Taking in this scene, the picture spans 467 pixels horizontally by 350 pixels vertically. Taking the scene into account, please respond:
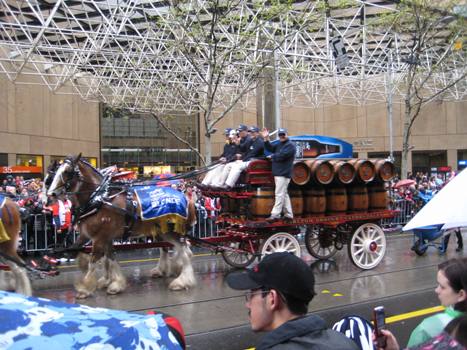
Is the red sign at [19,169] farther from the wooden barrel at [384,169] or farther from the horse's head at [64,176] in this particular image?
the wooden barrel at [384,169]

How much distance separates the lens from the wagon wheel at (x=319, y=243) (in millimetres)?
10828

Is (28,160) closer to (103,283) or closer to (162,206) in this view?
(103,283)

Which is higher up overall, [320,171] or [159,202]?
[320,171]

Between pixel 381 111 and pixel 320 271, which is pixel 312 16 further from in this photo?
pixel 381 111

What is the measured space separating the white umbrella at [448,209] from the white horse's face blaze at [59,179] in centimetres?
615

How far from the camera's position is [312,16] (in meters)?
16.7

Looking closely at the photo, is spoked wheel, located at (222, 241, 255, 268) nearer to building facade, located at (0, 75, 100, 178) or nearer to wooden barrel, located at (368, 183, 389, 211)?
wooden barrel, located at (368, 183, 389, 211)

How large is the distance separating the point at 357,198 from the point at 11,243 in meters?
6.52

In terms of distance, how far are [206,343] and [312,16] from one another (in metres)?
13.4

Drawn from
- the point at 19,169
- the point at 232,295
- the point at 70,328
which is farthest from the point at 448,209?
the point at 19,169

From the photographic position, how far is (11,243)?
23.7ft

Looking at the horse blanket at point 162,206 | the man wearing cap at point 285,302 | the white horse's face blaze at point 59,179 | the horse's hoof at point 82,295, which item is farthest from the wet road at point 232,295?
the man wearing cap at point 285,302

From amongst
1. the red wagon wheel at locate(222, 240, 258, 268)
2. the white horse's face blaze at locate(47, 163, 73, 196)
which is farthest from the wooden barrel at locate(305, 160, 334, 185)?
the white horse's face blaze at locate(47, 163, 73, 196)

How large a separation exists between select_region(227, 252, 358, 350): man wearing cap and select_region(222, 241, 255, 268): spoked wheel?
7170 mm
